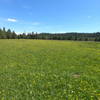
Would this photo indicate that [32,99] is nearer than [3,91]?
Yes

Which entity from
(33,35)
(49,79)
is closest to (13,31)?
(33,35)

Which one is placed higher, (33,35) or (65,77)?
(33,35)

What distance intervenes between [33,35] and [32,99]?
109456 mm

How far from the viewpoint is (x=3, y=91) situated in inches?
193

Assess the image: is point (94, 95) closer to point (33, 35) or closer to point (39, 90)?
point (39, 90)

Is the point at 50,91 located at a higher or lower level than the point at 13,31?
lower

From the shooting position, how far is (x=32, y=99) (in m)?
4.30

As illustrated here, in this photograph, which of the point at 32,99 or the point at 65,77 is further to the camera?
the point at 65,77

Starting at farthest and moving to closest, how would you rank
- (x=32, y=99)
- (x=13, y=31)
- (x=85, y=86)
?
1. (x=13, y=31)
2. (x=85, y=86)
3. (x=32, y=99)

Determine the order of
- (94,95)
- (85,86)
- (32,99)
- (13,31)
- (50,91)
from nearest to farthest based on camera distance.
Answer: (32,99) → (94,95) → (50,91) → (85,86) → (13,31)

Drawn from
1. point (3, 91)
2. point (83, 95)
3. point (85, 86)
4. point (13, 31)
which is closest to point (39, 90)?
point (3, 91)

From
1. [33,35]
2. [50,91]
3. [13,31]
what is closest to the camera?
[50,91]

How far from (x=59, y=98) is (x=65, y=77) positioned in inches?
98.3

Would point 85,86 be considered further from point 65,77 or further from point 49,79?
point 49,79
